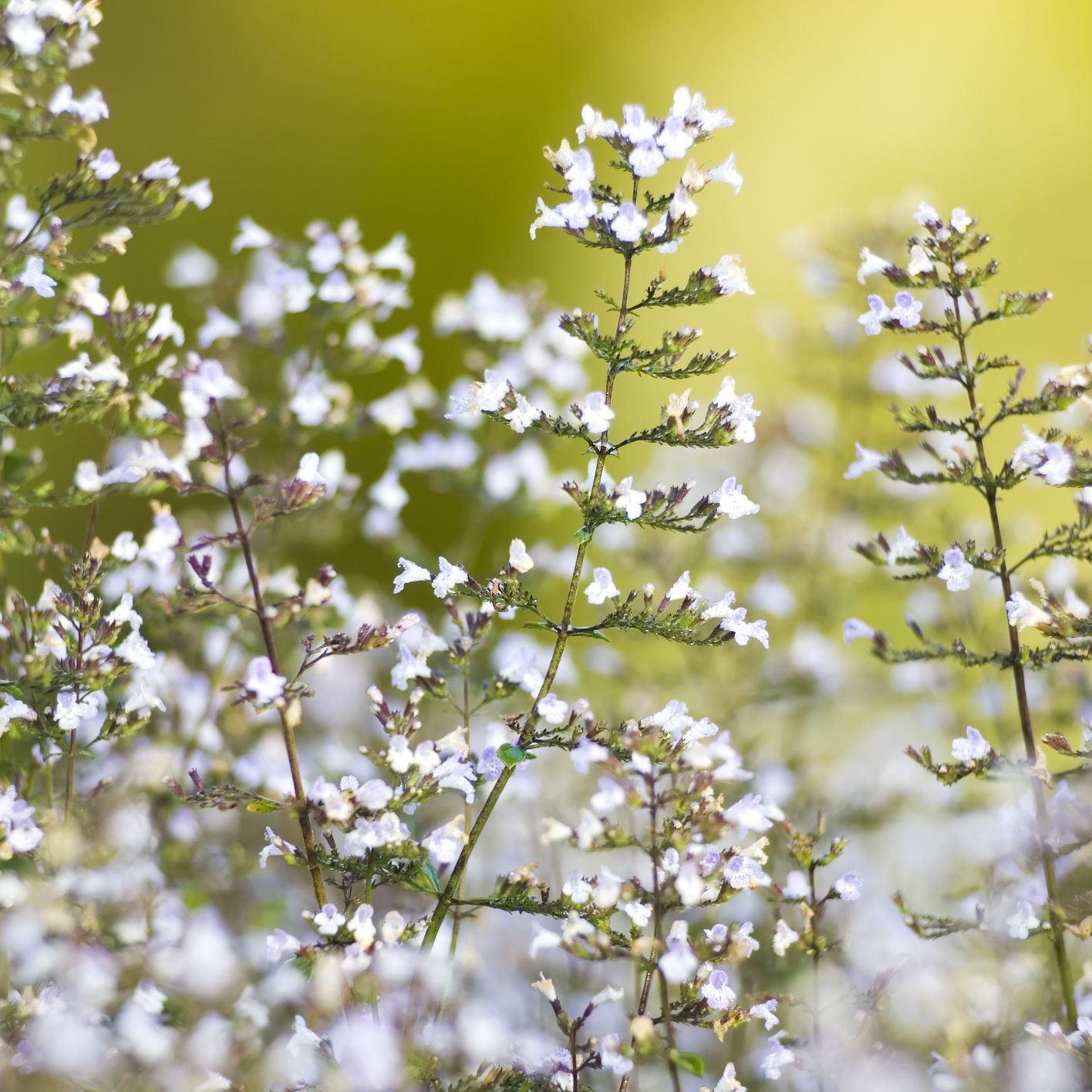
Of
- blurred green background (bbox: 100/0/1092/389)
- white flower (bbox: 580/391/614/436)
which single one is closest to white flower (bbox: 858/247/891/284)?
white flower (bbox: 580/391/614/436)

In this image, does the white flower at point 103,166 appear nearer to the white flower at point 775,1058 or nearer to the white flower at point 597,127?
the white flower at point 597,127

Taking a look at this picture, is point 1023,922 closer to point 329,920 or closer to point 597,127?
point 329,920

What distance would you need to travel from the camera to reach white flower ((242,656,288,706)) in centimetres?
140

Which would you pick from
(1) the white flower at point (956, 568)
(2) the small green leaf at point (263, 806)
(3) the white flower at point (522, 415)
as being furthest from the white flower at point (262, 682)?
(1) the white flower at point (956, 568)

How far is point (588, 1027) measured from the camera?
7.27ft

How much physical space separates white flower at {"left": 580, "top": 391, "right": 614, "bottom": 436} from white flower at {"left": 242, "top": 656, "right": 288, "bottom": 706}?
538mm

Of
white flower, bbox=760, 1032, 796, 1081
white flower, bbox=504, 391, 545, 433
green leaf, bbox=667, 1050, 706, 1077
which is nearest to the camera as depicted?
green leaf, bbox=667, 1050, 706, 1077

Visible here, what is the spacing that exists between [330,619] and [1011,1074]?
141 centimetres

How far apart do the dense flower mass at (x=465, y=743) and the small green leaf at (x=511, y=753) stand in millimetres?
55

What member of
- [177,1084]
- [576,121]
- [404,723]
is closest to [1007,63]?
[576,121]

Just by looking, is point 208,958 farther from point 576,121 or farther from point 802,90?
point 802,90

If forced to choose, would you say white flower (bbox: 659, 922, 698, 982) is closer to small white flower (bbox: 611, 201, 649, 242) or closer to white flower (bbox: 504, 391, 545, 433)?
white flower (bbox: 504, 391, 545, 433)

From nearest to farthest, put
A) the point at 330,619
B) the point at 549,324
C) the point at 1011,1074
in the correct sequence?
the point at 1011,1074 < the point at 330,619 < the point at 549,324

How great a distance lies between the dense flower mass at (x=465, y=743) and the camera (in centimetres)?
147
